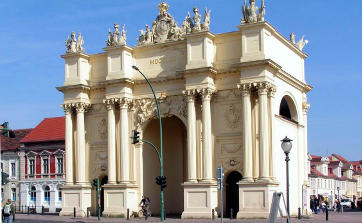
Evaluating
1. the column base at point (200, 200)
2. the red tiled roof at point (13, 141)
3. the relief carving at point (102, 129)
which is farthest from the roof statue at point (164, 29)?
the red tiled roof at point (13, 141)

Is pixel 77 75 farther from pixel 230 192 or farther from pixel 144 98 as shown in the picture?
pixel 230 192

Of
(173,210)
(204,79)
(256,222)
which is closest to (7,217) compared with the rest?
(256,222)

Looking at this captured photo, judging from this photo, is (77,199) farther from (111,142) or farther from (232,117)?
(232,117)

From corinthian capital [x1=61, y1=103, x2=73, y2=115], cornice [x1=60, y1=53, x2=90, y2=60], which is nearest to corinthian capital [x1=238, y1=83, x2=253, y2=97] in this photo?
cornice [x1=60, y1=53, x2=90, y2=60]

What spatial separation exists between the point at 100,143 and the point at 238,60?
12.4 metres

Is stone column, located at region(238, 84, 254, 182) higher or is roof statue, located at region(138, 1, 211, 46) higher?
roof statue, located at region(138, 1, 211, 46)

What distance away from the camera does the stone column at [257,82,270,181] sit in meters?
37.0

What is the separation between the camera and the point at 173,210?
4650 centimetres

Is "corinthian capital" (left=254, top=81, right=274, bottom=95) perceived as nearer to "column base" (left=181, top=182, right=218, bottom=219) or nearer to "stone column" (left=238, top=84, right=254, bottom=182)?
"stone column" (left=238, top=84, right=254, bottom=182)

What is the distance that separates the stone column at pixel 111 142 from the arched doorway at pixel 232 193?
26.1 feet

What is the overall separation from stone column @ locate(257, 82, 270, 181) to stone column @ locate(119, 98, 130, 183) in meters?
10.1

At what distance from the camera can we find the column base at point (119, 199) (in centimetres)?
4206

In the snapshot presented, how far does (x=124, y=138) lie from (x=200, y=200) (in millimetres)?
7440

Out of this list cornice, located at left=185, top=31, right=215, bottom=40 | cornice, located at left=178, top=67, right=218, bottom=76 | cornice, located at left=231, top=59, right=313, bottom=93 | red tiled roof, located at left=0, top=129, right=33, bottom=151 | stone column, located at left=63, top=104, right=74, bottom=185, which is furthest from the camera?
red tiled roof, located at left=0, top=129, right=33, bottom=151
